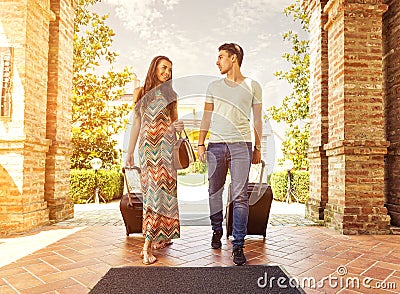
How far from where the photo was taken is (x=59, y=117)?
471 centimetres

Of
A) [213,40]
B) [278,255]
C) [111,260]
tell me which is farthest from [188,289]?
[213,40]

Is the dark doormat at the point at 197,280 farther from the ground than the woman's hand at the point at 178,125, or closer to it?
closer to it

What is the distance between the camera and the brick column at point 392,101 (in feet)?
13.9

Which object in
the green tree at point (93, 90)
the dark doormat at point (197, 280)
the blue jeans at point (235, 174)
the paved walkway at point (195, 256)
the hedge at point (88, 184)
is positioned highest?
the green tree at point (93, 90)

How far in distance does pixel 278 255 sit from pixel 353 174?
1634 mm

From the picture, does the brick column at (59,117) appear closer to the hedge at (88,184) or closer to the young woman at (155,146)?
the young woman at (155,146)

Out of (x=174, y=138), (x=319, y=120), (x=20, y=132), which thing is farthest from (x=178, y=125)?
(x=319, y=120)

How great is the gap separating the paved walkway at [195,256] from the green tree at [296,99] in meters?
4.61

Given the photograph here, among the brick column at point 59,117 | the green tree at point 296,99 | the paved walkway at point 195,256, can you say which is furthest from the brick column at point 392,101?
the brick column at point 59,117

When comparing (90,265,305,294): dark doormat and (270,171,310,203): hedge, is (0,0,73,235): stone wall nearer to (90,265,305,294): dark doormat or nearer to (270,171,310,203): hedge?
(90,265,305,294): dark doormat

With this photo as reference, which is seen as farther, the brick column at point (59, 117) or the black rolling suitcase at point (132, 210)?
the brick column at point (59, 117)

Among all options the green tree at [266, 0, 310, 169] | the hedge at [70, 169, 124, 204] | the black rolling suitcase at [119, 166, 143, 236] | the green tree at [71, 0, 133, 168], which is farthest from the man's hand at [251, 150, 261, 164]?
the green tree at [71, 0, 133, 168]

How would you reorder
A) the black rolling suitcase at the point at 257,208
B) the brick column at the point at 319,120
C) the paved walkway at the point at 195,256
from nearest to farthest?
the paved walkway at the point at 195,256 → the black rolling suitcase at the point at 257,208 → the brick column at the point at 319,120

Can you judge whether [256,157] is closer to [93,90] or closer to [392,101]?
[392,101]
